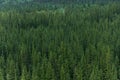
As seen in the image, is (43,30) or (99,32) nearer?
(99,32)

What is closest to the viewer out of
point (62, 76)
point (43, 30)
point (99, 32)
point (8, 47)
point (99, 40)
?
point (62, 76)

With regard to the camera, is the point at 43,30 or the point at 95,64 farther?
the point at 43,30

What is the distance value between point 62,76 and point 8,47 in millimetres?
48457

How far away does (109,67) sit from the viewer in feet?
380

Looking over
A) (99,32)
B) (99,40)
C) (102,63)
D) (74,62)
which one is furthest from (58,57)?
(99,32)

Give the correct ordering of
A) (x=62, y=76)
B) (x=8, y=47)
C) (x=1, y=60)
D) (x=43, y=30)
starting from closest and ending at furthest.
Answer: (x=62, y=76), (x=1, y=60), (x=8, y=47), (x=43, y=30)

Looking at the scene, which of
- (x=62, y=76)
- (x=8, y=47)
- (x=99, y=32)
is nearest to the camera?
(x=62, y=76)

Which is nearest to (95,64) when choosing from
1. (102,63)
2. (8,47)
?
(102,63)

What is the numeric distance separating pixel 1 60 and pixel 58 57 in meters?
22.5

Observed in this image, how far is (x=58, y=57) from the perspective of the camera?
422 feet

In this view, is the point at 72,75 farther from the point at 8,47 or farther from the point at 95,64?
the point at 8,47

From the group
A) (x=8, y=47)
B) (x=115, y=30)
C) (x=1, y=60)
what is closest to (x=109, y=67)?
(x=1, y=60)

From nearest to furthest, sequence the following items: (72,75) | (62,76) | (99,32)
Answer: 1. (62,76)
2. (72,75)
3. (99,32)

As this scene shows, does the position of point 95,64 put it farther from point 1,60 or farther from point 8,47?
point 8,47
